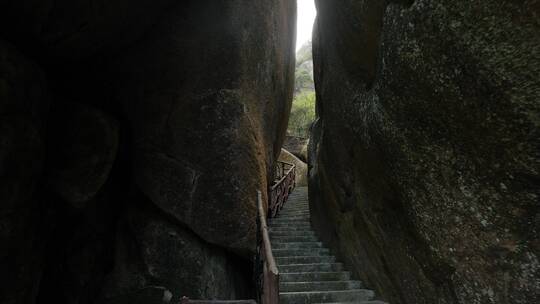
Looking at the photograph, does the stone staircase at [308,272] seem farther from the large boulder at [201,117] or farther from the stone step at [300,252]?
the large boulder at [201,117]

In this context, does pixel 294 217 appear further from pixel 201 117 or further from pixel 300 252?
pixel 201 117

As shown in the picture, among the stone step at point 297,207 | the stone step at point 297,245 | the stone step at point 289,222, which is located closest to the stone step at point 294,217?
the stone step at point 289,222

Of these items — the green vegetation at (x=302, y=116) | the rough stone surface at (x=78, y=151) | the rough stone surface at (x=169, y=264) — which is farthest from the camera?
the green vegetation at (x=302, y=116)

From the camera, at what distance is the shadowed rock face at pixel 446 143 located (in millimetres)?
2172

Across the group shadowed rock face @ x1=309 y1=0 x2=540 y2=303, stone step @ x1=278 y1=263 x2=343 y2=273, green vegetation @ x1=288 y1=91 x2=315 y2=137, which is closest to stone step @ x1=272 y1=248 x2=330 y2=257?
stone step @ x1=278 y1=263 x2=343 y2=273

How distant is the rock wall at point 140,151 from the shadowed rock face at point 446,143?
2557 millimetres

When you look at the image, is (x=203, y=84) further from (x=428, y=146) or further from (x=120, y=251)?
(x=428, y=146)

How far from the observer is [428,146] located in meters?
2.95

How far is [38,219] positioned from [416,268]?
17.8ft

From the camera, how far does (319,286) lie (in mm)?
4789

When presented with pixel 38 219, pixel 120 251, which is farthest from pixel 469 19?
pixel 120 251

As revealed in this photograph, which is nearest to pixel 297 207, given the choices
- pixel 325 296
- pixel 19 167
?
pixel 325 296

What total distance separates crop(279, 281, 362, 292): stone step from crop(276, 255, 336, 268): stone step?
94cm

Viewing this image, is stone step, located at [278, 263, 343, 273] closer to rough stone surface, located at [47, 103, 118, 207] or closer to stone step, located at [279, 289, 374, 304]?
stone step, located at [279, 289, 374, 304]
